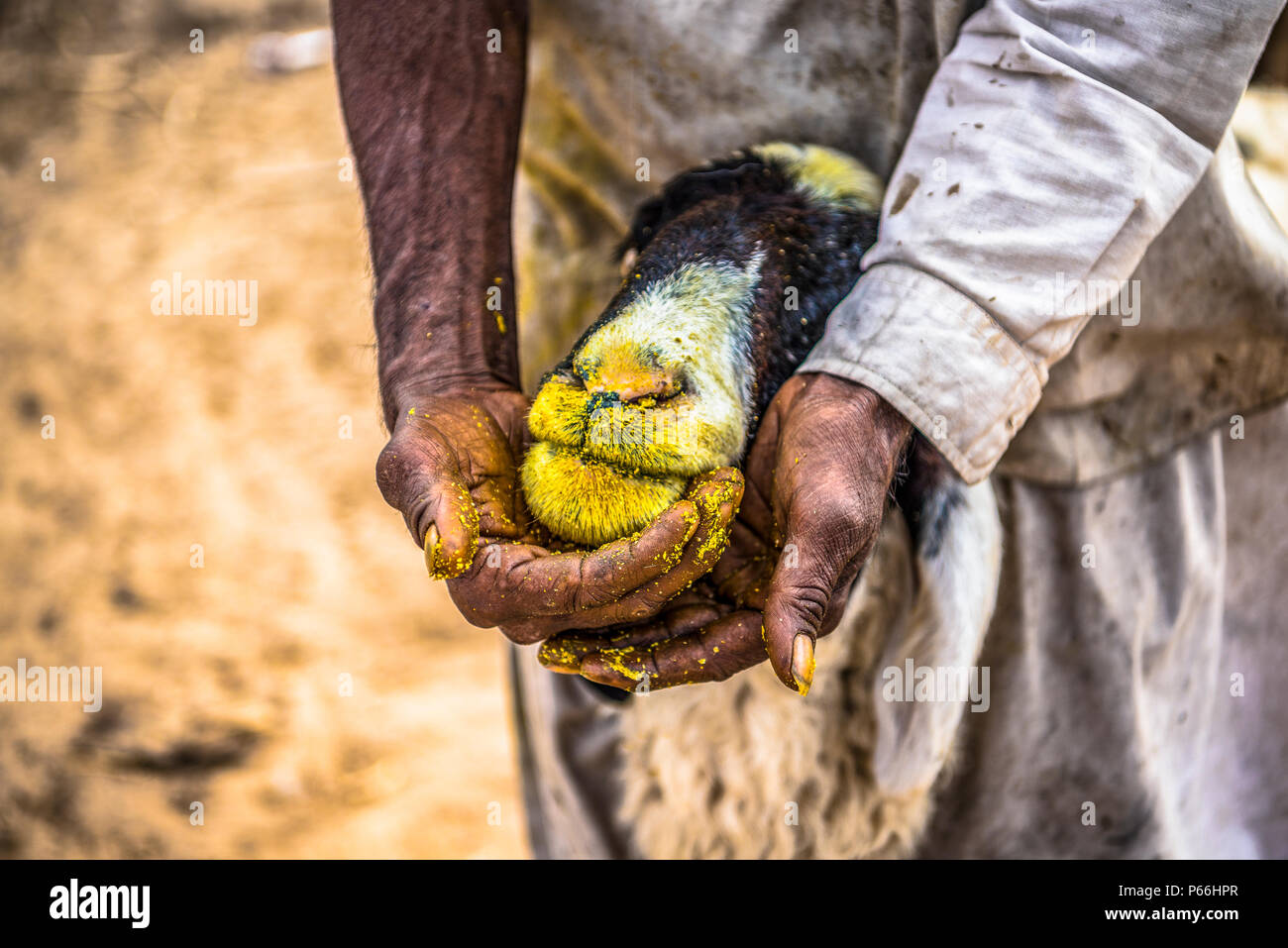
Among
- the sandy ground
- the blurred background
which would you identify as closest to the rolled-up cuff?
the blurred background

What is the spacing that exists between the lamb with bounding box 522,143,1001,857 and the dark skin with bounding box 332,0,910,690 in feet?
0.20

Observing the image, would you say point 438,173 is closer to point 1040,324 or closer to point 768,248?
point 768,248

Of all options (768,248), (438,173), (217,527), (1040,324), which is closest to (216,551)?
(217,527)

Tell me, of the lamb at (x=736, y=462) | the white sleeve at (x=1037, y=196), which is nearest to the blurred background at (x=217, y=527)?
the white sleeve at (x=1037, y=196)

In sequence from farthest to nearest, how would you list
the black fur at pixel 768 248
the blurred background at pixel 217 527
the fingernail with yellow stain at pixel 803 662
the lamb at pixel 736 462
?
the blurred background at pixel 217 527
the black fur at pixel 768 248
the lamb at pixel 736 462
the fingernail with yellow stain at pixel 803 662

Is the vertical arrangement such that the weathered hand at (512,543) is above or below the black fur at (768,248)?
below

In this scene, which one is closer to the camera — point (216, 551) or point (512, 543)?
point (512, 543)

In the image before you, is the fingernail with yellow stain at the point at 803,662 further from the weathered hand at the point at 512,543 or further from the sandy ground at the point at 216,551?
the sandy ground at the point at 216,551

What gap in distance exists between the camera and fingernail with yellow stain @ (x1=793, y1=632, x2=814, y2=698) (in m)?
0.98

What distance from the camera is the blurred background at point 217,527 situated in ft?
10.2

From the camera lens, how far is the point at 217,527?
162 inches

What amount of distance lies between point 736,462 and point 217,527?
3516 millimetres

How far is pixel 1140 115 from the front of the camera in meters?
1.09

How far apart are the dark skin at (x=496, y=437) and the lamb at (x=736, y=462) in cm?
6
